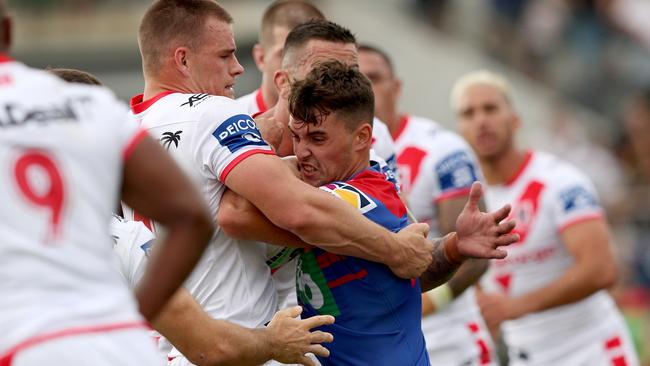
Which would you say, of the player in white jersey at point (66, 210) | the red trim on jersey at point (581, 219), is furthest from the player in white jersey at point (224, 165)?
the red trim on jersey at point (581, 219)

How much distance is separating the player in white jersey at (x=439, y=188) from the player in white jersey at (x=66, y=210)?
498 centimetres

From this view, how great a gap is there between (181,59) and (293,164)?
0.76 m

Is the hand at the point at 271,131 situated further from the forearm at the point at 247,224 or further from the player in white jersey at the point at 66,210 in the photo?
the player in white jersey at the point at 66,210

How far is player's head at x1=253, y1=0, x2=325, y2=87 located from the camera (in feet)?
25.6

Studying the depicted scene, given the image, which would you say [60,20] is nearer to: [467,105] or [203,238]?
[467,105]

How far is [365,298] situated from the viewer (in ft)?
17.7

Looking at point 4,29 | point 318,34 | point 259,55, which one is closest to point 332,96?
point 318,34

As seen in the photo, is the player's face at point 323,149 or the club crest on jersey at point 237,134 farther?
the player's face at point 323,149

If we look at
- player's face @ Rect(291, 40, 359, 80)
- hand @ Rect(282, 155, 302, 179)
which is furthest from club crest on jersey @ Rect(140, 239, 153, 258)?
player's face @ Rect(291, 40, 359, 80)

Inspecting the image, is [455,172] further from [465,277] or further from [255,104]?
[255,104]

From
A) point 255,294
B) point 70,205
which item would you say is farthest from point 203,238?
point 255,294

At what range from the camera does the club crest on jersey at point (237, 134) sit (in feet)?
17.0

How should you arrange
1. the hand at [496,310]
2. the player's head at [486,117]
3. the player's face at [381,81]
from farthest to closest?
1. the player's head at [486,117]
2. the hand at [496,310]
3. the player's face at [381,81]

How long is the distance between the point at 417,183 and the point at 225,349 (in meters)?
4.04
